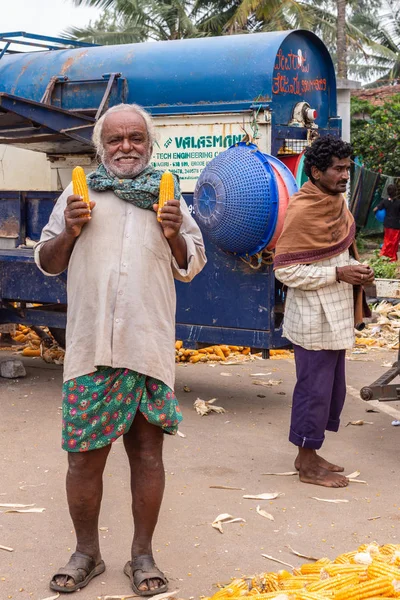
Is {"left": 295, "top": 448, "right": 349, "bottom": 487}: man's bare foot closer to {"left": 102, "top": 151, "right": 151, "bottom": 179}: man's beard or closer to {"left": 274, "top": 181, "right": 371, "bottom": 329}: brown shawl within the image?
{"left": 274, "top": 181, "right": 371, "bottom": 329}: brown shawl

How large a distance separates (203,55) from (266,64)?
2.06ft

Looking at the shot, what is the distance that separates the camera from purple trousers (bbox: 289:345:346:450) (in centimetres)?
506

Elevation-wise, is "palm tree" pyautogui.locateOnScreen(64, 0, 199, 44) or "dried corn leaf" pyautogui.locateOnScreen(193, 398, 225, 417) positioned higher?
"palm tree" pyautogui.locateOnScreen(64, 0, 199, 44)

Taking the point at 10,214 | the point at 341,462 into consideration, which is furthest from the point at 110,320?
the point at 10,214

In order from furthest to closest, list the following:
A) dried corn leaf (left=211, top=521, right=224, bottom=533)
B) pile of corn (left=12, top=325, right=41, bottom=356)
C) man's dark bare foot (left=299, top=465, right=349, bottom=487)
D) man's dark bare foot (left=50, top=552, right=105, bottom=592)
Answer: pile of corn (left=12, top=325, right=41, bottom=356)
man's dark bare foot (left=299, top=465, right=349, bottom=487)
dried corn leaf (left=211, top=521, right=224, bottom=533)
man's dark bare foot (left=50, top=552, right=105, bottom=592)

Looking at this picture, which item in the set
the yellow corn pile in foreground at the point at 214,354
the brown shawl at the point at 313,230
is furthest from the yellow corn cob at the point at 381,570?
the yellow corn pile in foreground at the point at 214,354

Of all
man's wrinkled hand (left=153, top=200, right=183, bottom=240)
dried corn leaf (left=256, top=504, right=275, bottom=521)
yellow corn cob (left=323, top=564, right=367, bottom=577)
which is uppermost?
man's wrinkled hand (left=153, top=200, right=183, bottom=240)

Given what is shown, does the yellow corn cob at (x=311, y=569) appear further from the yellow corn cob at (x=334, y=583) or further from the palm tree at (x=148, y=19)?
the palm tree at (x=148, y=19)

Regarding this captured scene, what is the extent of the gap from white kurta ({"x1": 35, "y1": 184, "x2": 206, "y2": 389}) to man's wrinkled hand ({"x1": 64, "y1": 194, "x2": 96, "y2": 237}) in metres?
0.10

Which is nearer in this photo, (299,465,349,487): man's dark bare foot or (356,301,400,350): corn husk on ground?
(299,465,349,487): man's dark bare foot

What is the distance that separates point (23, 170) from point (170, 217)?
5066 mm

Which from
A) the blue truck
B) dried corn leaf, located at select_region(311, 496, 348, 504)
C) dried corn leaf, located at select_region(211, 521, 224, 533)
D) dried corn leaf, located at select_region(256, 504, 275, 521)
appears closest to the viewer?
dried corn leaf, located at select_region(211, 521, 224, 533)

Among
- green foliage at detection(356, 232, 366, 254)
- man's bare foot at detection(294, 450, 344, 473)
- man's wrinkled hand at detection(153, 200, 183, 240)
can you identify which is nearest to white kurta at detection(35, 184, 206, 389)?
man's wrinkled hand at detection(153, 200, 183, 240)

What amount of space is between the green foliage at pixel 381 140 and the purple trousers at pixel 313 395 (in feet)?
48.4
